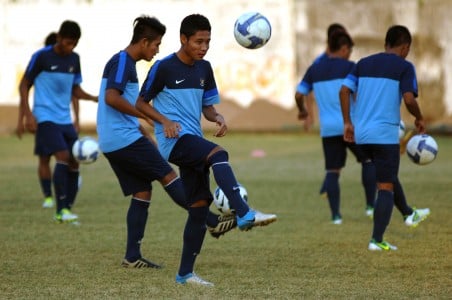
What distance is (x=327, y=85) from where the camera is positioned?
41.1ft

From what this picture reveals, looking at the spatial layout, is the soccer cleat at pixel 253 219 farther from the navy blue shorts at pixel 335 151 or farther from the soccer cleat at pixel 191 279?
the navy blue shorts at pixel 335 151

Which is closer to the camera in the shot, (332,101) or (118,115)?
(118,115)

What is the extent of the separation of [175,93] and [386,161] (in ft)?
8.66

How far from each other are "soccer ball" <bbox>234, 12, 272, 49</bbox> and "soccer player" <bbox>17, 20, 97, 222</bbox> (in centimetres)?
338

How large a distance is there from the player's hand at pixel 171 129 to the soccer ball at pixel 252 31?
192 centimetres

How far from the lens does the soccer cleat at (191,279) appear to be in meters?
8.03

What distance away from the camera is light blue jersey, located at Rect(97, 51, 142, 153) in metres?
8.79

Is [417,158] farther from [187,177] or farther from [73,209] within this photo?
[73,209]

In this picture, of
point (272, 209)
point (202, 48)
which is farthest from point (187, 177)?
point (272, 209)

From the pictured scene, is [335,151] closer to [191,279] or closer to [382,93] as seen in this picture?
[382,93]

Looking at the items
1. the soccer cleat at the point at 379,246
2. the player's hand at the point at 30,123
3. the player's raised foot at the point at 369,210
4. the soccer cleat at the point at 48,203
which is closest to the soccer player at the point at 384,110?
the soccer cleat at the point at 379,246

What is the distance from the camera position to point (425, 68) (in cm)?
2686

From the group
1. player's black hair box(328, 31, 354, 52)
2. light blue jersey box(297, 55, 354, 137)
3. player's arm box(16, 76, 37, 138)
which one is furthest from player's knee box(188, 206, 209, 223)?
player's black hair box(328, 31, 354, 52)

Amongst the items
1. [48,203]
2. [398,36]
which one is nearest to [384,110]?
[398,36]
